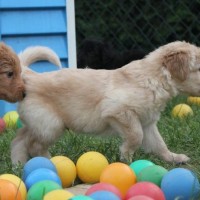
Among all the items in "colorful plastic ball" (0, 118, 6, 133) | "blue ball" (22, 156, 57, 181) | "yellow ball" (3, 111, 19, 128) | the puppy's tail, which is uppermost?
the puppy's tail

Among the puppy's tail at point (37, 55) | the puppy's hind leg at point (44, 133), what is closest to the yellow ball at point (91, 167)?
the puppy's hind leg at point (44, 133)

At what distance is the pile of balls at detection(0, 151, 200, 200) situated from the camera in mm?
3779

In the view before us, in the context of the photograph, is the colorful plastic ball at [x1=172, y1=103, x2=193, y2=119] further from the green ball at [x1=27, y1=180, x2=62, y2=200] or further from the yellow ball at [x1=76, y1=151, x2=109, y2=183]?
the green ball at [x1=27, y1=180, x2=62, y2=200]

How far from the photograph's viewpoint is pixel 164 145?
5.32 metres

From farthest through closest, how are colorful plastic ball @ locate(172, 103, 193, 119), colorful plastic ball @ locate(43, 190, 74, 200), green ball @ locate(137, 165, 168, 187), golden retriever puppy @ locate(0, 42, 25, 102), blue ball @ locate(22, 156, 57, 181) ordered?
colorful plastic ball @ locate(172, 103, 193, 119) → golden retriever puppy @ locate(0, 42, 25, 102) → blue ball @ locate(22, 156, 57, 181) → green ball @ locate(137, 165, 168, 187) → colorful plastic ball @ locate(43, 190, 74, 200)

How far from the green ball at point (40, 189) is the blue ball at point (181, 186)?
65cm

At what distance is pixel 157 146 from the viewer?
530 centimetres

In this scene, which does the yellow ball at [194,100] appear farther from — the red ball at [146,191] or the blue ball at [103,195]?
the blue ball at [103,195]

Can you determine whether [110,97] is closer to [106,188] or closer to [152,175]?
[152,175]

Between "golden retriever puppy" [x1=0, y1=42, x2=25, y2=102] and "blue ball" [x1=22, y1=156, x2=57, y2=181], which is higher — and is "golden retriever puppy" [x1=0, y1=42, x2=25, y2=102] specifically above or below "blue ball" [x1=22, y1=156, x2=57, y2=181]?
above

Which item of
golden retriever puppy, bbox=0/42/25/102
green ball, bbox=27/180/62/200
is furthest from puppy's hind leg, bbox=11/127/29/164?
green ball, bbox=27/180/62/200

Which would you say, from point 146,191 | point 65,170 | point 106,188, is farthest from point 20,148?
point 146,191

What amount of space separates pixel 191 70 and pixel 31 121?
4.24 feet

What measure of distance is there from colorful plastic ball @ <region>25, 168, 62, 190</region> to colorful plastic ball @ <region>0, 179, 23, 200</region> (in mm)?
314
